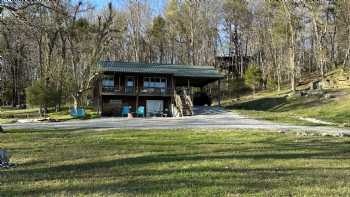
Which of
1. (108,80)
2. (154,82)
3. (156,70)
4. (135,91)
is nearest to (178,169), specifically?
(135,91)

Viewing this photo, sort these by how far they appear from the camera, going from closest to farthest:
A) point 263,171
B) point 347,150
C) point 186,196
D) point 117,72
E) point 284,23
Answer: point 186,196
point 263,171
point 347,150
point 117,72
point 284,23

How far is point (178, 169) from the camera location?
10469 millimetres

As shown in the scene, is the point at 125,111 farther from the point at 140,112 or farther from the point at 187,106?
the point at 187,106

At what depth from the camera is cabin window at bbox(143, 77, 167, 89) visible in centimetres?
4642

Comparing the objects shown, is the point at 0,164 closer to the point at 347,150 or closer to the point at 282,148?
the point at 282,148

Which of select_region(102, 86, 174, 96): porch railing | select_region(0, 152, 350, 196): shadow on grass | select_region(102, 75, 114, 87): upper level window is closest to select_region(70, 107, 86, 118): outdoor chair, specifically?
select_region(102, 86, 174, 96): porch railing

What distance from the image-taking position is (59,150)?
15.1 meters

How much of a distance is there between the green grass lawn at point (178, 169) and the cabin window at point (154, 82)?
29297 mm

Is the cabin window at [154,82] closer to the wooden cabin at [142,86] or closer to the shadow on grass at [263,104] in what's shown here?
the wooden cabin at [142,86]

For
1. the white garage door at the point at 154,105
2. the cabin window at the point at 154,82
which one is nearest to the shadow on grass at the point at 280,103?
the cabin window at the point at 154,82

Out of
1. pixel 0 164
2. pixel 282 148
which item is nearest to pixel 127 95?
pixel 282 148

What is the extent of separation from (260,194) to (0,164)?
6482 millimetres

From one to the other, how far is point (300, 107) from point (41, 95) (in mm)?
22969

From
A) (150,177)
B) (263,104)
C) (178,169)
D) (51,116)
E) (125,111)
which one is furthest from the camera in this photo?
(263,104)
